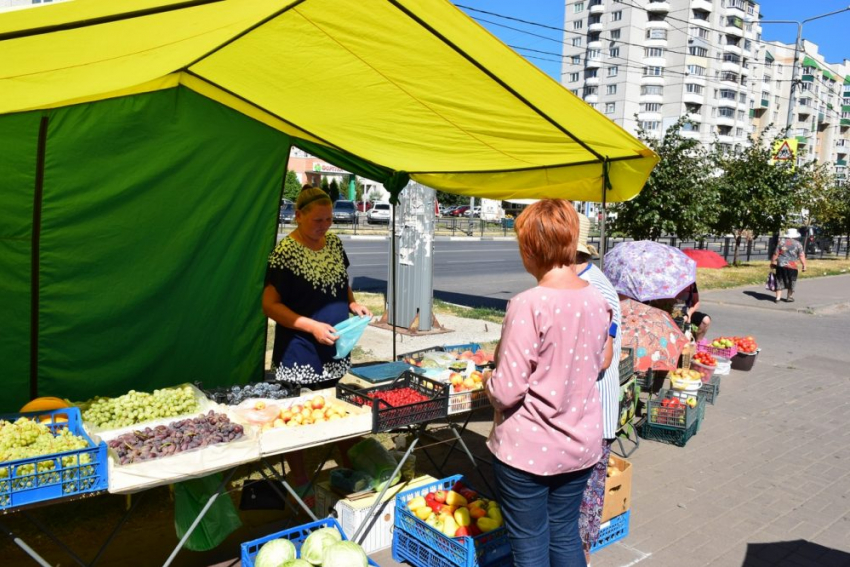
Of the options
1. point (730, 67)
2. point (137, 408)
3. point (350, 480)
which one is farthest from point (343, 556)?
point (730, 67)

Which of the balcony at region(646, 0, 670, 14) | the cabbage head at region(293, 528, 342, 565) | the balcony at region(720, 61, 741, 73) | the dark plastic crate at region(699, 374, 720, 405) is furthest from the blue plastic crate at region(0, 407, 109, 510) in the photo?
the balcony at region(720, 61, 741, 73)

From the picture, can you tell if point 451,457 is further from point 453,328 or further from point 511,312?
point 453,328

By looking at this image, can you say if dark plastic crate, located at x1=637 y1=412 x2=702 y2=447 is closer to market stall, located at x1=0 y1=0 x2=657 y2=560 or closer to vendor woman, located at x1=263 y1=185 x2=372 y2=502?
market stall, located at x1=0 y1=0 x2=657 y2=560

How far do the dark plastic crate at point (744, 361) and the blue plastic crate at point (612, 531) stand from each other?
578 centimetres

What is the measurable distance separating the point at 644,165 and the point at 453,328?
657 cm

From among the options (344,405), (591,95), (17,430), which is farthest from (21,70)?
(591,95)

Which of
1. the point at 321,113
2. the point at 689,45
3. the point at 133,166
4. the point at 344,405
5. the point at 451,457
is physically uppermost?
the point at 689,45

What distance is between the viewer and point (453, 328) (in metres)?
10.7

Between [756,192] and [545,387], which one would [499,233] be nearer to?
[756,192]

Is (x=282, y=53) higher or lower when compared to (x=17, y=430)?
higher

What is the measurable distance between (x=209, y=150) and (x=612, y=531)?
401cm

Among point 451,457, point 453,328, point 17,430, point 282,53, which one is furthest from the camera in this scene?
point 453,328

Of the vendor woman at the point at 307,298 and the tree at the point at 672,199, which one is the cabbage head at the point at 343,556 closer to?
the vendor woman at the point at 307,298

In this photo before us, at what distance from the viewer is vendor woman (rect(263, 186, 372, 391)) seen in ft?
13.7
